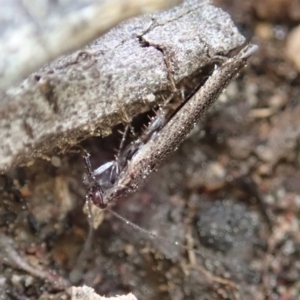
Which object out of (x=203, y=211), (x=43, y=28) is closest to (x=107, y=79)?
(x=43, y=28)

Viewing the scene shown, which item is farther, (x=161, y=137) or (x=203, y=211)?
(x=203, y=211)

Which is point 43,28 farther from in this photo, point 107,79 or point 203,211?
point 203,211

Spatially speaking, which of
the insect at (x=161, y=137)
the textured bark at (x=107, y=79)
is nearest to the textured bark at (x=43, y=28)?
the textured bark at (x=107, y=79)

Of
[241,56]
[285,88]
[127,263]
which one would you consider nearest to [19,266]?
[127,263]

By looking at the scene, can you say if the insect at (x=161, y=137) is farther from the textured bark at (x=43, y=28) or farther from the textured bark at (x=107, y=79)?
the textured bark at (x=43, y=28)

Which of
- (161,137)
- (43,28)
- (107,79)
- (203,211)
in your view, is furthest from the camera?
(203,211)

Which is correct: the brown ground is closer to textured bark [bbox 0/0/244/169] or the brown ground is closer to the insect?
the insect

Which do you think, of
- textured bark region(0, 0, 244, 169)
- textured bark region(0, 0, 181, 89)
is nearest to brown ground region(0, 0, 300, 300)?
textured bark region(0, 0, 244, 169)
